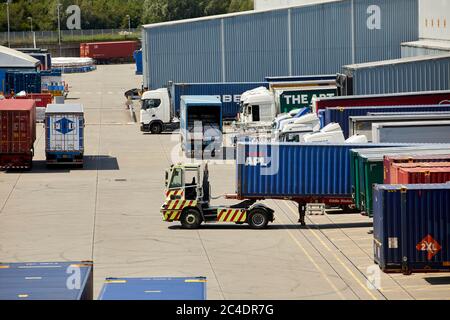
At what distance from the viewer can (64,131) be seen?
53.0 m

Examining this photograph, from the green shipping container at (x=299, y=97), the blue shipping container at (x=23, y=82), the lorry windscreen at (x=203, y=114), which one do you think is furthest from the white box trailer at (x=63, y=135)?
the blue shipping container at (x=23, y=82)

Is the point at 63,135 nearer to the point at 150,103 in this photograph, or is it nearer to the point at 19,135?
the point at 19,135

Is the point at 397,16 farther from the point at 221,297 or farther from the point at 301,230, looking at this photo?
the point at 221,297

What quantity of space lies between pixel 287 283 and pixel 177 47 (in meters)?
51.7

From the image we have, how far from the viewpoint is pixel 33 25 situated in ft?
563

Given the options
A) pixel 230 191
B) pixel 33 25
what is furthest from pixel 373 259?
pixel 33 25

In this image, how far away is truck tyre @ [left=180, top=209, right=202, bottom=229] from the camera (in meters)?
37.8

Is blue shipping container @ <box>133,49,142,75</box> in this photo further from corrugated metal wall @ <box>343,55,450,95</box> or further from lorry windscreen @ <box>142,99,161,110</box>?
corrugated metal wall @ <box>343,55,450,95</box>

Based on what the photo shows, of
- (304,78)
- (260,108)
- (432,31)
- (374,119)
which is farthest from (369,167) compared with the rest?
(432,31)

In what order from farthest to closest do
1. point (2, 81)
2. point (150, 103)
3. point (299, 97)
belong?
1. point (2, 81)
2. point (150, 103)
3. point (299, 97)

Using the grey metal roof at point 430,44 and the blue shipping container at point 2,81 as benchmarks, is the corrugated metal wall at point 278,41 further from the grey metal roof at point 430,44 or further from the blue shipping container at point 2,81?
the blue shipping container at point 2,81

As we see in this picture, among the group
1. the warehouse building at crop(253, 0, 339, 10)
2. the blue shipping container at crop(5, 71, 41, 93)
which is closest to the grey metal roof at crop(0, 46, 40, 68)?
the blue shipping container at crop(5, 71, 41, 93)

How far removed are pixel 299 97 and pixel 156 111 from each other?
9434mm

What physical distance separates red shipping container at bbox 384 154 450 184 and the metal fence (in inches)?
5114
